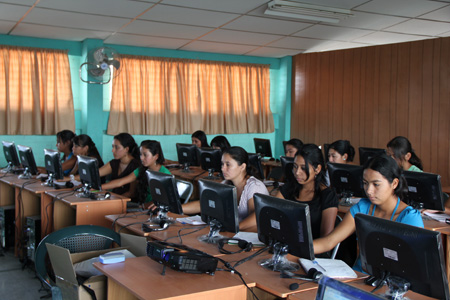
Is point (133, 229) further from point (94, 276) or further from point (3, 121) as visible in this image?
point (3, 121)

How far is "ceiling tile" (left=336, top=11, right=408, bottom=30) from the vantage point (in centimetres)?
621

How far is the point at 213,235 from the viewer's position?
3.09 metres

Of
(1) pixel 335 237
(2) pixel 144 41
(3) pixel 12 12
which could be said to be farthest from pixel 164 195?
(2) pixel 144 41

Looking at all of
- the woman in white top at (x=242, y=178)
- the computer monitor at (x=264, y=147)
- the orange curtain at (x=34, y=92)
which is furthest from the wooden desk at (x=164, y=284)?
the computer monitor at (x=264, y=147)

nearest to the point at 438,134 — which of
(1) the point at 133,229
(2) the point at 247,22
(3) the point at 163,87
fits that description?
(2) the point at 247,22

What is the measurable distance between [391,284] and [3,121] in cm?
672

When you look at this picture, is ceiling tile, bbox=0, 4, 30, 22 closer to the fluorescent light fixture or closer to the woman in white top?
the fluorescent light fixture

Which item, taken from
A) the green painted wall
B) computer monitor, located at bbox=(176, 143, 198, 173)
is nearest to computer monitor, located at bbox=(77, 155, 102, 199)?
computer monitor, located at bbox=(176, 143, 198, 173)

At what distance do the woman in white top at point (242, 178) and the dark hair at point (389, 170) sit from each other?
1013 millimetres

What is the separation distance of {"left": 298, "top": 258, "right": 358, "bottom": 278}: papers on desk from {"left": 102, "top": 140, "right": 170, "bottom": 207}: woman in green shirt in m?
2.33

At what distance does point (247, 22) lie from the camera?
6516mm

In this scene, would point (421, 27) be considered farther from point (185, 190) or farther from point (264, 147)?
point (185, 190)

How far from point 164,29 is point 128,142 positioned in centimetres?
247

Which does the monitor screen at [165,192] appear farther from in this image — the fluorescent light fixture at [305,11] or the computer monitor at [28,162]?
the fluorescent light fixture at [305,11]
